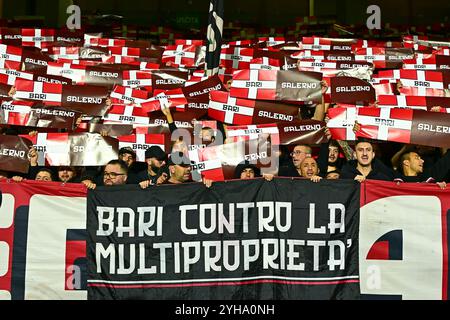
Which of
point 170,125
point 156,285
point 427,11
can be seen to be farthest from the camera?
point 427,11

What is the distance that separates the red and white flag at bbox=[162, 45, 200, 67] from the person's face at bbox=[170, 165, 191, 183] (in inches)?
219

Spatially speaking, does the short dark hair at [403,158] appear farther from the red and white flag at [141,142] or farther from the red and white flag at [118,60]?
the red and white flag at [118,60]

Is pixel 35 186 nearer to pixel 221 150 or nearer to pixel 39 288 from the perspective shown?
pixel 39 288

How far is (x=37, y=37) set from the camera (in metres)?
15.2

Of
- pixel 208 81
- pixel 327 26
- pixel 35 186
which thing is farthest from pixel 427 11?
pixel 35 186

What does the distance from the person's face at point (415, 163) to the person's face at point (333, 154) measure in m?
0.84

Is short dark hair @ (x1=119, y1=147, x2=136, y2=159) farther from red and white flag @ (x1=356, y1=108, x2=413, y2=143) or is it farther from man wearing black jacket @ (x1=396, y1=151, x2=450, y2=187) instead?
man wearing black jacket @ (x1=396, y1=151, x2=450, y2=187)

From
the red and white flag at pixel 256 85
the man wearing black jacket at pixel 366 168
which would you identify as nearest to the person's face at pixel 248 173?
the man wearing black jacket at pixel 366 168

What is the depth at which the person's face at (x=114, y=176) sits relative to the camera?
8453 millimetres

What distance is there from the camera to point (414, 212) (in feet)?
25.8

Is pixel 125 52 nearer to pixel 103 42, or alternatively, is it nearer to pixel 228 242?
pixel 103 42

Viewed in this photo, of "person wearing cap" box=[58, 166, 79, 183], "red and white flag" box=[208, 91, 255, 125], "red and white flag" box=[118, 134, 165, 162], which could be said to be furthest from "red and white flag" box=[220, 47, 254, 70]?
"person wearing cap" box=[58, 166, 79, 183]

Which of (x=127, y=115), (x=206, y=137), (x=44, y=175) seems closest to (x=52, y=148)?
(x=44, y=175)

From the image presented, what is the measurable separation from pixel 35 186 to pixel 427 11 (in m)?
18.6
